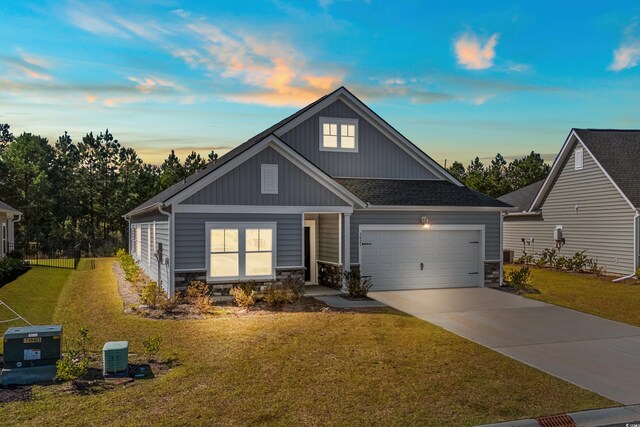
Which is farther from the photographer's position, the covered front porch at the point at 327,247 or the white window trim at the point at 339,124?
the white window trim at the point at 339,124

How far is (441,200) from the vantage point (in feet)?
58.0

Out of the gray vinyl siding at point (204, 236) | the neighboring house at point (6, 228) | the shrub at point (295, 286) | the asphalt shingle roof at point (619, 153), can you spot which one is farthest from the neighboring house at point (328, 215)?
the neighboring house at point (6, 228)

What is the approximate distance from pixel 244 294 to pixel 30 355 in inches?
270

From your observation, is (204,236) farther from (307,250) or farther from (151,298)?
(307,250)

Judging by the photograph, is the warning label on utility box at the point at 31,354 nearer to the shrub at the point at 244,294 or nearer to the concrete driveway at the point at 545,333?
the shrub at the point at 244,294

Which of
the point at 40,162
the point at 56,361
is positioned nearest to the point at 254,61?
the point at 56,361

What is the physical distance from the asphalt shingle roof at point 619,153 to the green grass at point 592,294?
160 inches

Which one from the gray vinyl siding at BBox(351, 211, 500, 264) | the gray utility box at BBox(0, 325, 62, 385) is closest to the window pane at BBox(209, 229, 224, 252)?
the gray vinyl siding at BBox(351, 211, 500, 264)

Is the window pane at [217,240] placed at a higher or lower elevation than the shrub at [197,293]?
higher

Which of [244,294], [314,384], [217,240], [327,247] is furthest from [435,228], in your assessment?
[314,384]

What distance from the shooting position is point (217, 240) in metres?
14.5

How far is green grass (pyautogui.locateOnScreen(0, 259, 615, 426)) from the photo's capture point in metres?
6.05

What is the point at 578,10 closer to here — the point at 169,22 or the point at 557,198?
the point at 557,198

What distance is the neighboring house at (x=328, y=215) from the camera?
14.4 m
